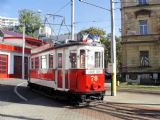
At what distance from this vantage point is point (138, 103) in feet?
63.2

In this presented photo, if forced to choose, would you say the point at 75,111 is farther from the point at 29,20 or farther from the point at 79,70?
the point at 29,20

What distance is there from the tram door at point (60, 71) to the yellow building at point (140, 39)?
23.4 metres

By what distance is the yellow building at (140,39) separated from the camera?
42781 mm

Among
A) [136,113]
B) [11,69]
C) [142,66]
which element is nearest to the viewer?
[136,113]

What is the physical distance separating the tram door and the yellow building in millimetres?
23440

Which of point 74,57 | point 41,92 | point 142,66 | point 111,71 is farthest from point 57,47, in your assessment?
point 142,66

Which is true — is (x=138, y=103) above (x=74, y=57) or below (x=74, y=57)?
below

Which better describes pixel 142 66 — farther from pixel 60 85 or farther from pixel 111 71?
pixel 60 85

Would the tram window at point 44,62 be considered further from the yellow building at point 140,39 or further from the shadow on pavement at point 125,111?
the yellow building at point 140,39

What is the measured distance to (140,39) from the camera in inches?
1714

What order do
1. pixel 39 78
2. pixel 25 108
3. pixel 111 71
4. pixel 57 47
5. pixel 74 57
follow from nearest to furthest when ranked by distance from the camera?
pixel 25 108, pixel 74 57, pixel 57 47, pixel 111 71, pixel 39 78

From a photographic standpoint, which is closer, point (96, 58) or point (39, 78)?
point (96, 58)

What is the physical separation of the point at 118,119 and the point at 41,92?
12.2m

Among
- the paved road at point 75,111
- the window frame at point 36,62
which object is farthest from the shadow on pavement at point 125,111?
the window frame at point 36,62
